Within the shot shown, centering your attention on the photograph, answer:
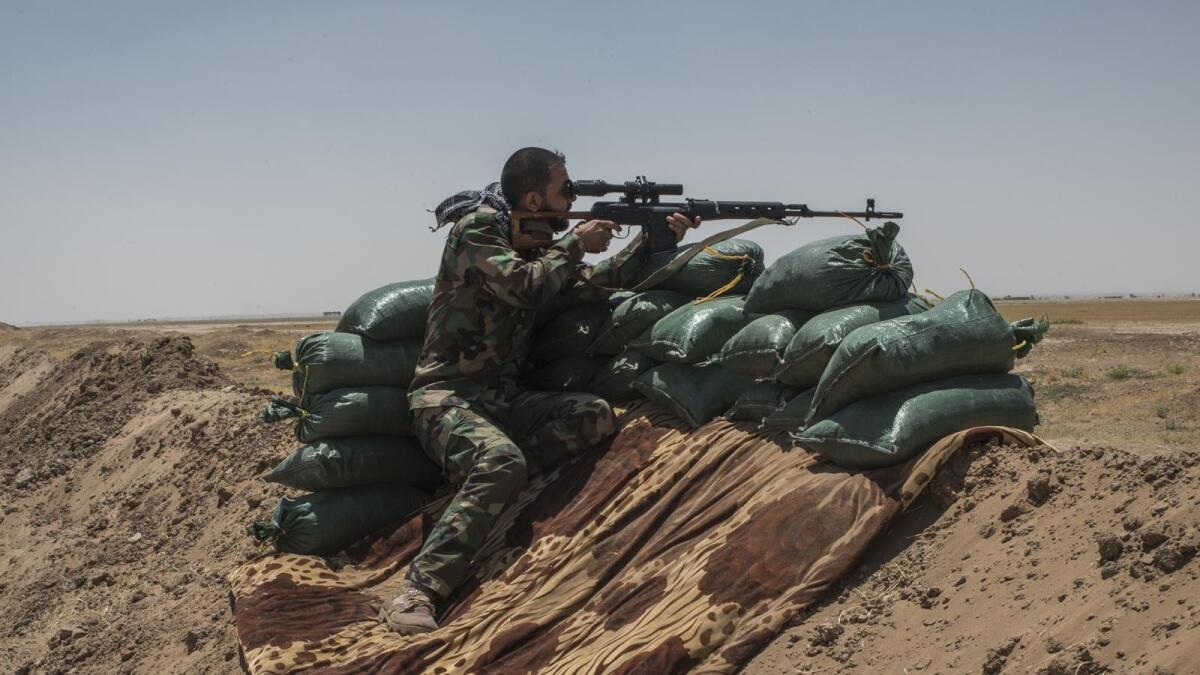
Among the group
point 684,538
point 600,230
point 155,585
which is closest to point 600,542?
point 684,538

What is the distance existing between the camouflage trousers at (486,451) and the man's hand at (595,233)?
692 mm

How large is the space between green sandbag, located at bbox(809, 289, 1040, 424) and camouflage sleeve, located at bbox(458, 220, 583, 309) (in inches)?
52.9

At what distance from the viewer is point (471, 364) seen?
4988 millimetres

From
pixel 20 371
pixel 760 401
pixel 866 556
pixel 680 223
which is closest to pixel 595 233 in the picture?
pixel 680 223

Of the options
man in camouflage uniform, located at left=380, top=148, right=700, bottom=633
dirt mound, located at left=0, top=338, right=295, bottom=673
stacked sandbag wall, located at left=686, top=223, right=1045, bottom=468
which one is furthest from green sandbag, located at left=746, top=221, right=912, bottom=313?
dirt mound, located at left=0, top=338, right=295, bottom=673

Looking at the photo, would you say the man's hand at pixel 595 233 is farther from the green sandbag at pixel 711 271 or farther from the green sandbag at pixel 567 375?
the green sandbag at pixel 567 375

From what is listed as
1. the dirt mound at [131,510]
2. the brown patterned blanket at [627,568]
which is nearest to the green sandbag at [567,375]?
the brown patterned blanket at [627,568]

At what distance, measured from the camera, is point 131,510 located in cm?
820

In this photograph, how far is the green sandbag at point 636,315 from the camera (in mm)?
5238

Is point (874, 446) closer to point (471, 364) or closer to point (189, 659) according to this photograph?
point (471, 364)

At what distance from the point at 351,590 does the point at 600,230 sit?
6.44 feet

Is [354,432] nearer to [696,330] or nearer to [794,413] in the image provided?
[696,330]

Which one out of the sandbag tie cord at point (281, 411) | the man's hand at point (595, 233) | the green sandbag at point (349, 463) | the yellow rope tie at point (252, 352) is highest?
the man's hand at point (595, 233)

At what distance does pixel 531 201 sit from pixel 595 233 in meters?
0.33
